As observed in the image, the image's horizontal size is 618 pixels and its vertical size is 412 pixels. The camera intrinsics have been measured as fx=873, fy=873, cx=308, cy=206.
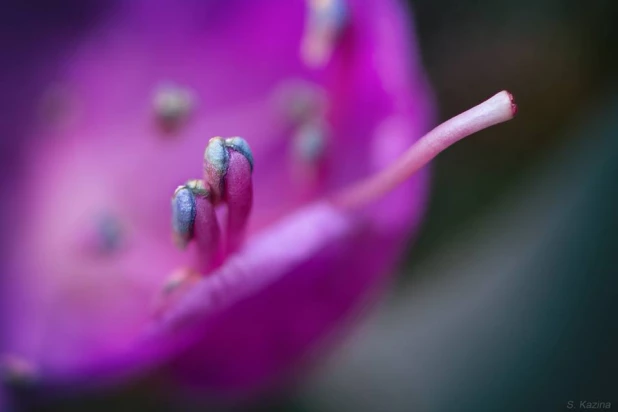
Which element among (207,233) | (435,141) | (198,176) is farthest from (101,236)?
(435,141)

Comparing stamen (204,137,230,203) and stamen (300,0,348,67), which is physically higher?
stamen (300,0,348,67)

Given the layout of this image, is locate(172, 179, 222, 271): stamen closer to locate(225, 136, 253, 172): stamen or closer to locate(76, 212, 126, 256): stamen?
locate(225, 136, 253, 172): stamen

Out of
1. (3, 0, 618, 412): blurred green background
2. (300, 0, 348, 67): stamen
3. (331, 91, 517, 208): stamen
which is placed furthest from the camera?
(3, 0, 618, 412): blurred green background

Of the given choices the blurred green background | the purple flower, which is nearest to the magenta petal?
the purple flower

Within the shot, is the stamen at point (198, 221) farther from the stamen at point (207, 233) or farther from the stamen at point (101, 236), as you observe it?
the stamen at point (101, 236)

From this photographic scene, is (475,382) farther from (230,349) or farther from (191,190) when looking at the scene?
(191,190)

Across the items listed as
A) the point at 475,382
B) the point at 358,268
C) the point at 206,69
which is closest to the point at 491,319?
the point at 475,382

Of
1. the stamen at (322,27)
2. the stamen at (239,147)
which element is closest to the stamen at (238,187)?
the stamen at (239,147)

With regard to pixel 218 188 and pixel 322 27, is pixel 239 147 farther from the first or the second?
pixel 322 27
